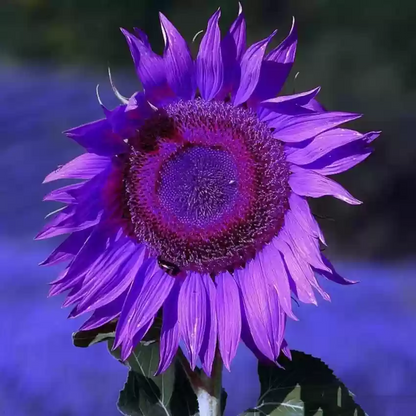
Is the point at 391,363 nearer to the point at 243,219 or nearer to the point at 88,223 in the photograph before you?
the point at 243,219

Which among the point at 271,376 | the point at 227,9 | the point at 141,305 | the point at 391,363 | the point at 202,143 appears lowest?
the point at 391,363

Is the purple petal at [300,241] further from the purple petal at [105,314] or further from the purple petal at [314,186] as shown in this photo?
the purple petal at [105,314]

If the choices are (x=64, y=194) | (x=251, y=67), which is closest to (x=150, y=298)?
(x=64, y=194)

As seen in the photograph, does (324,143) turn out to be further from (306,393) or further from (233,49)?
(306,393)

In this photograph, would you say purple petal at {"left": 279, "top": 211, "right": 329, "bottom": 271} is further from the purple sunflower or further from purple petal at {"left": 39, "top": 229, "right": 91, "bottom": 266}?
purple petal at {"left": 39, "top": 229, "right": 91, "bottom": 266}

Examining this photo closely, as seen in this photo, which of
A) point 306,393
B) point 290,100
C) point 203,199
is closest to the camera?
point 290,100

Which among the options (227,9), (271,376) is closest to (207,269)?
(271,376)
